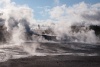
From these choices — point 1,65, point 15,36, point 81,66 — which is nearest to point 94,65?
point 81,66

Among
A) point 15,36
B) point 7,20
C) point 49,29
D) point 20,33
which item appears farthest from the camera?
point 49,29

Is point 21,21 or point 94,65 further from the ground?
point 21,21

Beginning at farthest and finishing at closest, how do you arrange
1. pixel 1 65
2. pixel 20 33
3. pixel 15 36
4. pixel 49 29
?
pixel 49 29 → pixel 20 33 → pixel 15 36 → pixel 1 65

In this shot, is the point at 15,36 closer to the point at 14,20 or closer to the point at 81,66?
the point at 14,20

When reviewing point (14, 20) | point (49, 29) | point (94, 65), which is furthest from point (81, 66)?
point (49, 29)

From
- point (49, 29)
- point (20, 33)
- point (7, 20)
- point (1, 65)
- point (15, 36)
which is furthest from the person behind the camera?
point (49, 29)

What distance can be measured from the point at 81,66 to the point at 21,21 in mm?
50767

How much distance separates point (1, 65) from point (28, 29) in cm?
5009

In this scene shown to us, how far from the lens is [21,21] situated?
234ft

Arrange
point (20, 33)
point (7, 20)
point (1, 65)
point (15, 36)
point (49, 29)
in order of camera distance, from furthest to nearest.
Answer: point (49, 29) < point (7, 20) < point (20, 33) < point (15, 36) < point (1, 65)

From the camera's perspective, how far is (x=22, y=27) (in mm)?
69562

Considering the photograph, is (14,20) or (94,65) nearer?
(94,65)

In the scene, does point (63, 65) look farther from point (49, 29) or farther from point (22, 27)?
point (49, 29)

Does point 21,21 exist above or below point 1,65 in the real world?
above
